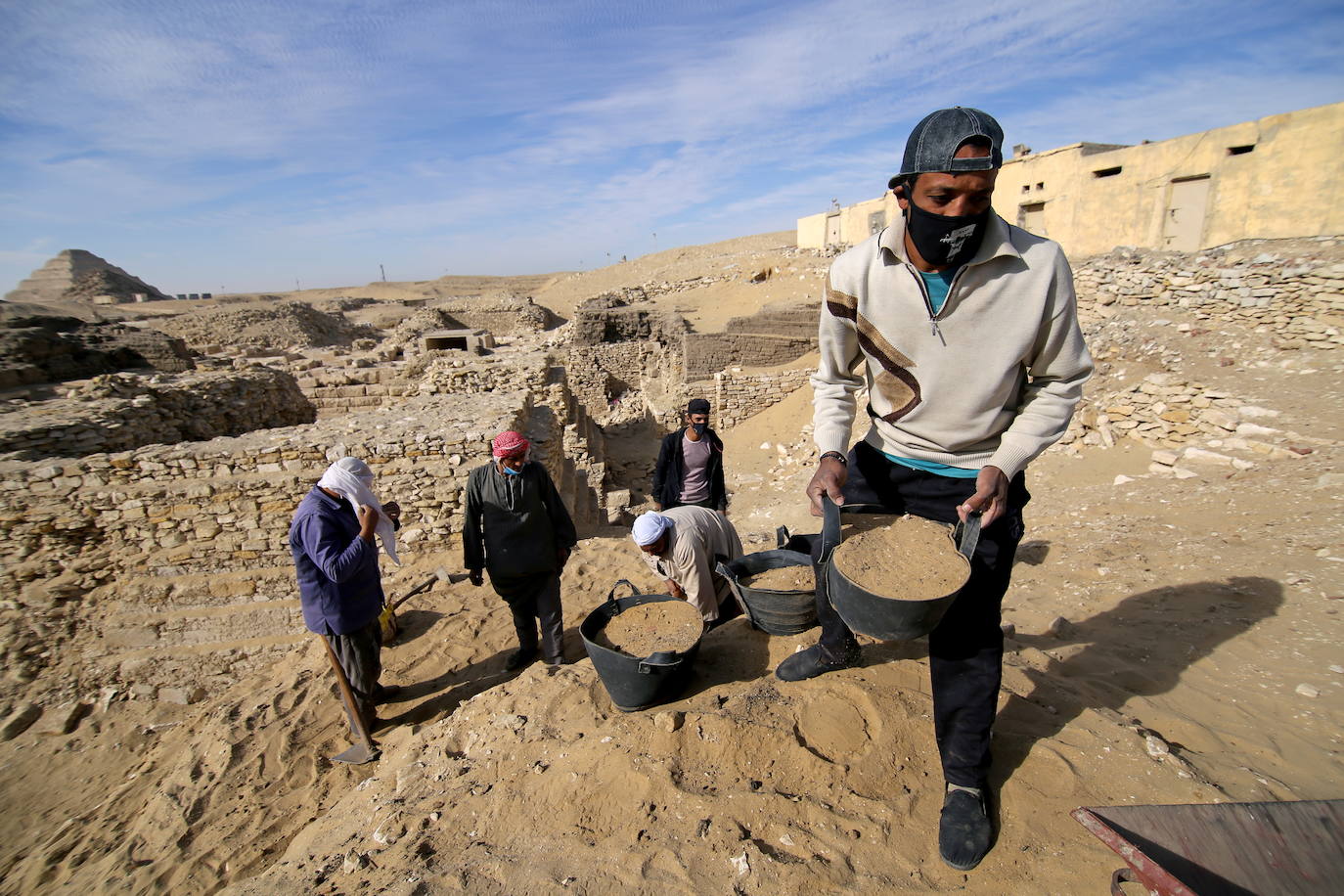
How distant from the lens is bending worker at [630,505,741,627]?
10.8ft

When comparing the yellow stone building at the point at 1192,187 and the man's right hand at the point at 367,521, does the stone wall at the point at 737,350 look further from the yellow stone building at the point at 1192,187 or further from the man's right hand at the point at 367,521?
the man's right hand at the point at 367,521

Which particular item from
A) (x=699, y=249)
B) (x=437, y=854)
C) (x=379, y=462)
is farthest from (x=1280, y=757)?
(x=699, y=249)

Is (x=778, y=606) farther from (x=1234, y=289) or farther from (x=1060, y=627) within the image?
(x=1234, y=289)

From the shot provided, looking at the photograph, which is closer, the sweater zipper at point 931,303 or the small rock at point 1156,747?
the sweater zipper at point 931,303

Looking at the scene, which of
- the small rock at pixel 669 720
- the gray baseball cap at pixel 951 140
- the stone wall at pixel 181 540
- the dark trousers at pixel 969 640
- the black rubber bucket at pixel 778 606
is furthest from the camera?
the stone wall at pixel 181 540

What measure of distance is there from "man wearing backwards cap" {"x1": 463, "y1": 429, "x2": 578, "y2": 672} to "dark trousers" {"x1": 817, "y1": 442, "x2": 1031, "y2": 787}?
259cm

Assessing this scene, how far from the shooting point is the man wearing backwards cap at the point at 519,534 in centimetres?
380

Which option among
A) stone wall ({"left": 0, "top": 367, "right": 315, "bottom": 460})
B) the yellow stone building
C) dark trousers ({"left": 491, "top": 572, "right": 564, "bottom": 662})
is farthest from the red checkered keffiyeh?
the yellow stone building

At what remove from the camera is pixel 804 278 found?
23312mm

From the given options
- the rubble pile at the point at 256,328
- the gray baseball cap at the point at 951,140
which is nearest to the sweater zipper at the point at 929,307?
the gray baseball cap at the point at 951,140

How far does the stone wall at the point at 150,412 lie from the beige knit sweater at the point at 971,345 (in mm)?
8296

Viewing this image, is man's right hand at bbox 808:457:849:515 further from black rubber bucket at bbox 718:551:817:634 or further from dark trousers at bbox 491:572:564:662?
dark trousers at bbox 491:572:564:662

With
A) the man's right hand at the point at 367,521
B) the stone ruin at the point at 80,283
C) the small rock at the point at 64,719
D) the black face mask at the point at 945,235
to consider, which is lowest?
the small rock at the point at 64,719

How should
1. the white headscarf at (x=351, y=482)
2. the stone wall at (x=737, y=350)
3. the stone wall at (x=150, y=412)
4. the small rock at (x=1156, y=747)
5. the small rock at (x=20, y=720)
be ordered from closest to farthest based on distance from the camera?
the small rock at (x=1156, y=747), the white headscarf at (x=351, y=482), the small rock at (x=20, y=720), the stone wall at (x=150, y=412), the stone wall at (x=737, y=350)
